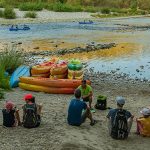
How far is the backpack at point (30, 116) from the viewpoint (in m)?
12.2

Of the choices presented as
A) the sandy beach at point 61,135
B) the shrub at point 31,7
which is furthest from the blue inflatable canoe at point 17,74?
the shrub at point 31,7

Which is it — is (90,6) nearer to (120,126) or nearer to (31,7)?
(31,7)

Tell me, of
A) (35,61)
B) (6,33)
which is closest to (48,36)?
(6,33)

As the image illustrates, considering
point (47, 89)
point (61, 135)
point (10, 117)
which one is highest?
point (10, 117)

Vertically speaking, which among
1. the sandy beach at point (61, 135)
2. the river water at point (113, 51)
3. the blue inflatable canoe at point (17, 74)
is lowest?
the river water at point (113, 51)

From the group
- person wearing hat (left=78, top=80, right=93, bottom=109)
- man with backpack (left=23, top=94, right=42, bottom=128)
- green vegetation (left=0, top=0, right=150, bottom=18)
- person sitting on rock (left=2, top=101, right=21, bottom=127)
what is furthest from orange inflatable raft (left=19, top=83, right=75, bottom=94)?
green vegetation (left=0, top=0, right=150, bottom=18)

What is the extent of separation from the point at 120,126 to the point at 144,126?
764mm

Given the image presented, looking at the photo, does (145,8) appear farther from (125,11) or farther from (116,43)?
(116,43)

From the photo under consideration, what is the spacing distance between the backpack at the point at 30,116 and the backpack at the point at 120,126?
2029 mm

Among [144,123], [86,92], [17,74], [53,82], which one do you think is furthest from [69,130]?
[17,74]

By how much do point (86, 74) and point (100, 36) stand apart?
25799 millimetres

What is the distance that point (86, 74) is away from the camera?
938 inches

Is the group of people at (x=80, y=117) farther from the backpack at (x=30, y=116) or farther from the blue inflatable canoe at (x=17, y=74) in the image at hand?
the blue inflatable canoe at (x=17, y=74)

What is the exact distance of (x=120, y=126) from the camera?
39.8 ft
